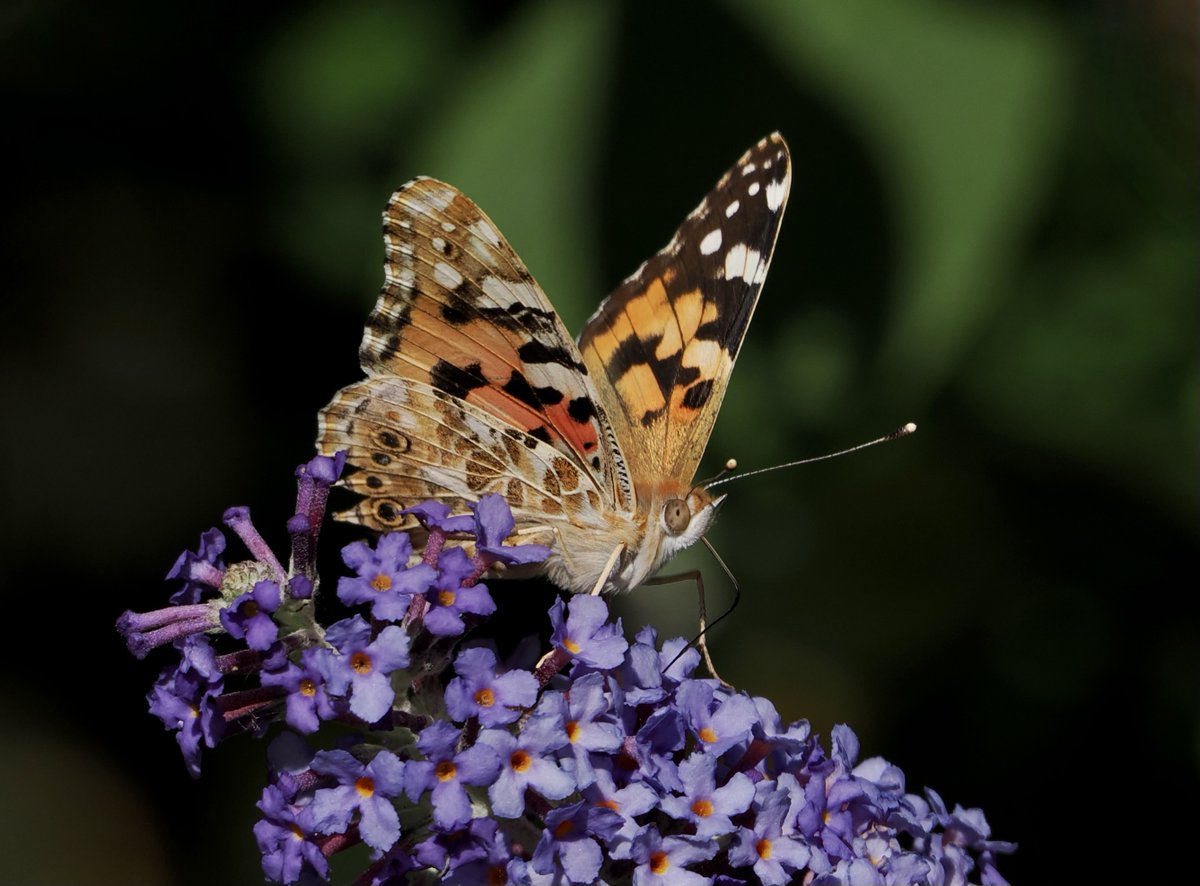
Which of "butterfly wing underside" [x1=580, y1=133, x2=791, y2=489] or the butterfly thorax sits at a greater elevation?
"butterfly wing underside" [x1=580, y1=133, x2=791, y2=489]

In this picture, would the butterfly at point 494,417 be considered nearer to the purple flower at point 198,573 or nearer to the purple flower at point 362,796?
the purple flower at point 198,573

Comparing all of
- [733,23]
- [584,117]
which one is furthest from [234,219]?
[733,23]

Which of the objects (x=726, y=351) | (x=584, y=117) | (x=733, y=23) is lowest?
(x=726, y=351)

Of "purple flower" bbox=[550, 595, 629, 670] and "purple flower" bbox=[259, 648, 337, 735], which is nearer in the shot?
"purple flower" bbox=[259, 648, 337, 735]

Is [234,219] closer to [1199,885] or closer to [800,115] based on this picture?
[800,115]

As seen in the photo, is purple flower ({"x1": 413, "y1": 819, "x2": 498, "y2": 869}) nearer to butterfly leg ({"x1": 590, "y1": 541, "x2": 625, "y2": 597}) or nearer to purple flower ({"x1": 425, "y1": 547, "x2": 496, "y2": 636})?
purple flower ({"x1": 425, "y1": 547, "x2": 496, "y2": 636})

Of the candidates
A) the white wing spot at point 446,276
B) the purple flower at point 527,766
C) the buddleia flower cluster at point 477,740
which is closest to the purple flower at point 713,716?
the buddleia flower cluster at point 477,740

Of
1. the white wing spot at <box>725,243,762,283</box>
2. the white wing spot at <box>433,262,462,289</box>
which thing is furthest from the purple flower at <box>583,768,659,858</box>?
the white wing spot at <box>725,243,762,283</box>
